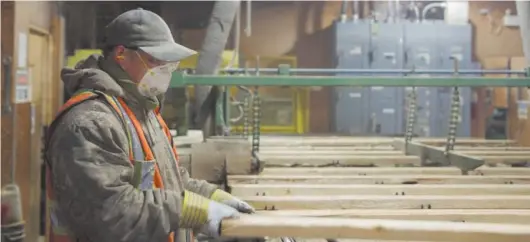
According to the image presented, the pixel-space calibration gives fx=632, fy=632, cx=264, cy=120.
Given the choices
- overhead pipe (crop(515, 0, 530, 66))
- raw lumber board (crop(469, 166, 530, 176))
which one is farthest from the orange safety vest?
overhead pipe (crop(515, 0, 530, 66))

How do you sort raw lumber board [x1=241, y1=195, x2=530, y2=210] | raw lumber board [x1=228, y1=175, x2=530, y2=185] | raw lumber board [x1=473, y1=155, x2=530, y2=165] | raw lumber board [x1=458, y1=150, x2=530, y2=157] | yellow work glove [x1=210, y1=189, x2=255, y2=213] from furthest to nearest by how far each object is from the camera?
1. raw lumber board [x1=458, y1=150, x2=530, y2=157]
2. raw lumber board [x1=473, y1=155, x2=530, y2=165]
3. raw lumber board [x1=228, y1=175, x2=530, y2=185]
4. raw lumber board [x1=241, y1=195, x2=530, y2=210]
5. yellow work glove [x1=210, y1=189, x2=255, y2=213]

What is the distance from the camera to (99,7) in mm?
5824

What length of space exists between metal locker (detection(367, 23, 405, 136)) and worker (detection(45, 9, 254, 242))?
5406 mm

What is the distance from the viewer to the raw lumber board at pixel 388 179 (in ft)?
9.95

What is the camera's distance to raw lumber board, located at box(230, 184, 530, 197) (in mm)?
2717

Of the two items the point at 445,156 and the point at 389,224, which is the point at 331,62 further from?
the point at 389,224

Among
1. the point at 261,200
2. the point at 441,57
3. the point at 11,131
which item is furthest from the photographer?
the point at 441,57

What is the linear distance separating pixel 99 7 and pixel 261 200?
3.92 metres

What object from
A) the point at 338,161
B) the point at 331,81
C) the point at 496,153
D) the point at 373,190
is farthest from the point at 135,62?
the point at 496,153

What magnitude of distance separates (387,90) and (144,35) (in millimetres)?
5678

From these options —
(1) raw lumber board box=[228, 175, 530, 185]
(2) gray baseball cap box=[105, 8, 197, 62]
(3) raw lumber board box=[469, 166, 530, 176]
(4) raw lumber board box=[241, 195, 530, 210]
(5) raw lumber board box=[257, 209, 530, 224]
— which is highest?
(2) gray baseball cap box=[105, 8, 197, 62]

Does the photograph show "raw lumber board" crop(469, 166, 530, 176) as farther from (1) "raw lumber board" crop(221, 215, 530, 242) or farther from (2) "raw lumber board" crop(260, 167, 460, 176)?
(1) "raw lumber board" crop(221, 215, 530, 242)

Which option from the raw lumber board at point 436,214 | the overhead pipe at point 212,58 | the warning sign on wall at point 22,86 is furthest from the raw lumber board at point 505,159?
the warning sign on wall at point 22,86

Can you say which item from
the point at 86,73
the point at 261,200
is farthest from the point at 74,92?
the point at 261,200
